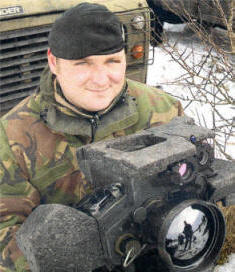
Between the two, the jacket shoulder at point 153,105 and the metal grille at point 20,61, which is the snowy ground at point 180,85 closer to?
the metal grille at point 20,61

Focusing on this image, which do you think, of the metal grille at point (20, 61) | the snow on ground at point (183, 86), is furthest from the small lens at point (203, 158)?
the snow on ground at point (183, 86)

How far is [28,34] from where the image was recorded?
396 centimetres

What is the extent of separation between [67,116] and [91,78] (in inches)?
11.2

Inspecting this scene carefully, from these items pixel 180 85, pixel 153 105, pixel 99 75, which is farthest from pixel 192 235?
pixel 180 85

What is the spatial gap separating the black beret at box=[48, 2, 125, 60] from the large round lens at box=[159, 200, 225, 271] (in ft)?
2.68

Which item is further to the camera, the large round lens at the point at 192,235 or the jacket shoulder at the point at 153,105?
the jacket shoulder at the point at 153,105

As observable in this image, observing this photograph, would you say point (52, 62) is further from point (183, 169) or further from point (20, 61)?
point (20, 61)

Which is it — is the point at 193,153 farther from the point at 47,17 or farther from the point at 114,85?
the point at 47,17

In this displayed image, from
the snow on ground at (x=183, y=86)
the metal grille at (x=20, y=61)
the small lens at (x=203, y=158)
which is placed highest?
the small lens at (x=203, y=158)

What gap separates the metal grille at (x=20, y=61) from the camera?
3.95 m

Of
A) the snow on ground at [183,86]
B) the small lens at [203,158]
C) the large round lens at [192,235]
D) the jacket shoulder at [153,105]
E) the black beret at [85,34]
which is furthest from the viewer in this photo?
the snow on ground at [183,86]

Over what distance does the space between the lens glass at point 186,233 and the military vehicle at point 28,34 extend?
2806 millimetres

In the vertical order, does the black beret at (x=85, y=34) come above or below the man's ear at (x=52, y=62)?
above

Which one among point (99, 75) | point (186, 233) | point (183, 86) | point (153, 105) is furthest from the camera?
point (183, 86)
